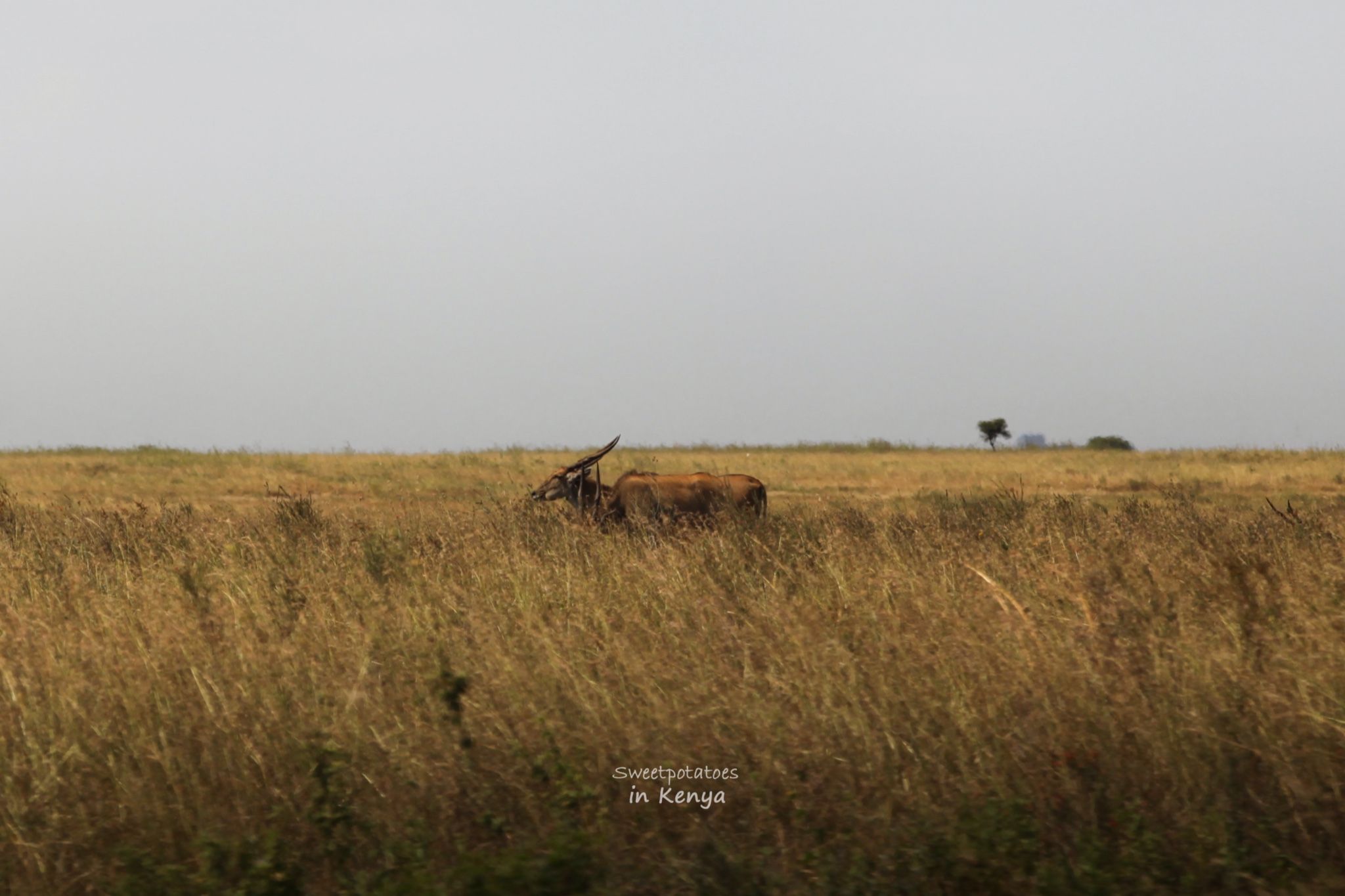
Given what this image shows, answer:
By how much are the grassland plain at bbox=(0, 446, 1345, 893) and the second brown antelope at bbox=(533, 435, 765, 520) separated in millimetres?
3771

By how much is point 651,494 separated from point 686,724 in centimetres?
706

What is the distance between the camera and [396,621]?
5906 millimetres

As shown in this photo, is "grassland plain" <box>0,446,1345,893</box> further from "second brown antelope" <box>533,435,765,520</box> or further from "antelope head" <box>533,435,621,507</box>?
"antelope head" <box>533,435,621,507</box>

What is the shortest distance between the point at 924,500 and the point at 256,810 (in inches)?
714

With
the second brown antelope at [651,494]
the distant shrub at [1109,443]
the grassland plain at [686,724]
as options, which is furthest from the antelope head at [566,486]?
the distant shrub at [1109,443]

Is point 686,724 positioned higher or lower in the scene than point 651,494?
lower

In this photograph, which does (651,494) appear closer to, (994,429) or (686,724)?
(686,724)

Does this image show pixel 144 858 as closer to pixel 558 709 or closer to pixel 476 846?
pixel 476 846

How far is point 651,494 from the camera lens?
11438 mm

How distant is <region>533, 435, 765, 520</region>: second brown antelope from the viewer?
11.3 m

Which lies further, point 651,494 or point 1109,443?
point 1109,443

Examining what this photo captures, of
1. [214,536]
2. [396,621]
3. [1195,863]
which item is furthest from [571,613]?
[214,536]

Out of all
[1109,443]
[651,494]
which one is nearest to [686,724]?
[651,494]

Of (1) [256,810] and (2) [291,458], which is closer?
(1) [256,810]
